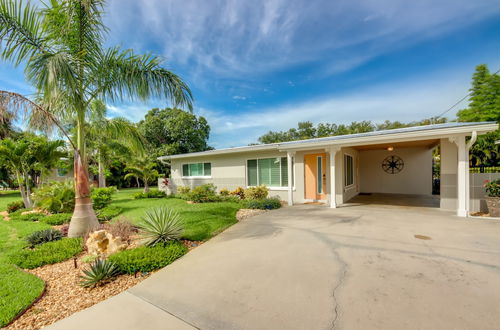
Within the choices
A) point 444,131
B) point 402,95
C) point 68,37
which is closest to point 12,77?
point 68,37

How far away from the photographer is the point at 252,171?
1157 cm

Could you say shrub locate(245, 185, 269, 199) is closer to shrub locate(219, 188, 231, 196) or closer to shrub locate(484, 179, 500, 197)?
shrub locate(219, 188, 231, 196)

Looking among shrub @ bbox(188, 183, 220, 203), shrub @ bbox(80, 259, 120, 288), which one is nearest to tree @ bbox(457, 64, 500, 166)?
shrub @ bbox(188, 183, 220, 203)

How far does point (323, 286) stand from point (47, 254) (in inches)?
221

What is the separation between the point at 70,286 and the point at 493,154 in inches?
802

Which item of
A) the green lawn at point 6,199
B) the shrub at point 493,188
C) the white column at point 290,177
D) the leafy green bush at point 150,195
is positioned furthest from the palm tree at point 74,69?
the green lawn at point 6,199

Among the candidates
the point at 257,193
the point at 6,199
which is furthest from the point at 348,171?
the point at 6,199

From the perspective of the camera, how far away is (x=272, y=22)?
867cm

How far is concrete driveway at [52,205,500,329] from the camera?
7.42ft

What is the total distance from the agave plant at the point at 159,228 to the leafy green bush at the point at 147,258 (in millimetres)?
222

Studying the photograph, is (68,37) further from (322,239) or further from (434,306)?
(434,306)

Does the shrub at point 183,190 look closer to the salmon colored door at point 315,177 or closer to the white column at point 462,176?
the salmon colored door at point 315,177

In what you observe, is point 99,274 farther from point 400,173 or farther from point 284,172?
point 400,173

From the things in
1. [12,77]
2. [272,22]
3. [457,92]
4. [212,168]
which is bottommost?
[212,168]
